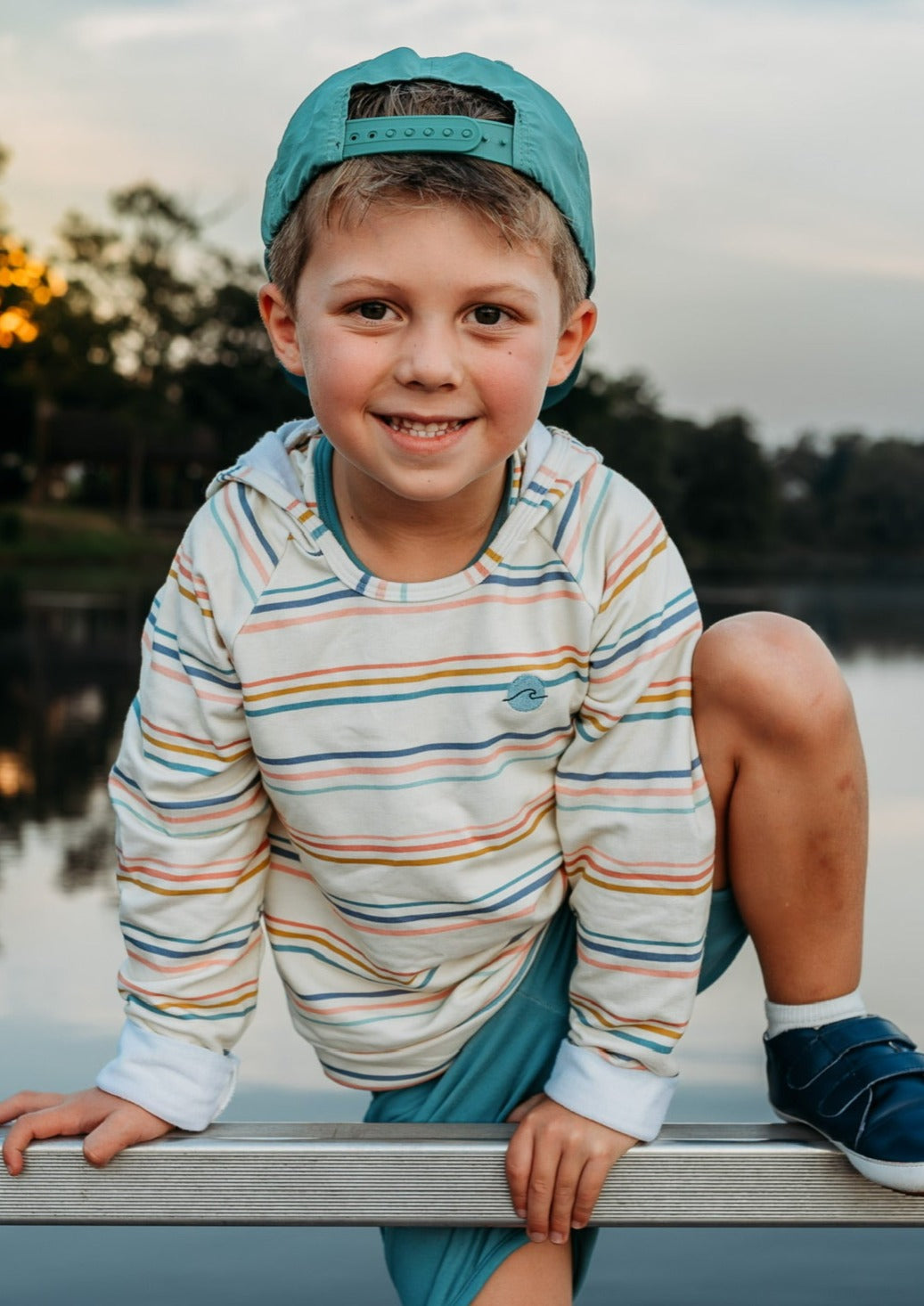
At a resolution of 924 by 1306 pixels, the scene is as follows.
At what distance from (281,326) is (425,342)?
21cm

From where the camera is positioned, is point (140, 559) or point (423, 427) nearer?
point (423, 427)

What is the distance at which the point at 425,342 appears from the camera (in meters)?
1.21

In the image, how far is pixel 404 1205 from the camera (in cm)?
122

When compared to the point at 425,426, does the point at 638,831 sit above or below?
below

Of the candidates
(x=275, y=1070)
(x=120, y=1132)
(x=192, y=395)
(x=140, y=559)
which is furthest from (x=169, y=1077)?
(x=192, y=395)

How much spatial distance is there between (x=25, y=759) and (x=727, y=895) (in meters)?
3.80

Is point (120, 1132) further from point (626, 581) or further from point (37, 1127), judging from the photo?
point (626, 581)

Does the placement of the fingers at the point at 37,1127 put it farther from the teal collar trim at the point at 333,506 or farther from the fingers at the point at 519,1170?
the teal collar trim at the point at 333,506

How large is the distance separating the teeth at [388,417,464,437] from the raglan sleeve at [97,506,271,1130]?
0.19 m

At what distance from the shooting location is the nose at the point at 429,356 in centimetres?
121

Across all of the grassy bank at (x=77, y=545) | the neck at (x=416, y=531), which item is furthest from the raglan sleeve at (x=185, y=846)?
the grassy bank at (x=77, y=545)

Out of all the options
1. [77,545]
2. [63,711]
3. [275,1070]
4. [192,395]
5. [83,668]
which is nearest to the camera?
[275,1070]

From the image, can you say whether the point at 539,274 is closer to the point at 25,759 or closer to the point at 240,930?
the point at 240,930

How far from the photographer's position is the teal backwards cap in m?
1.22
